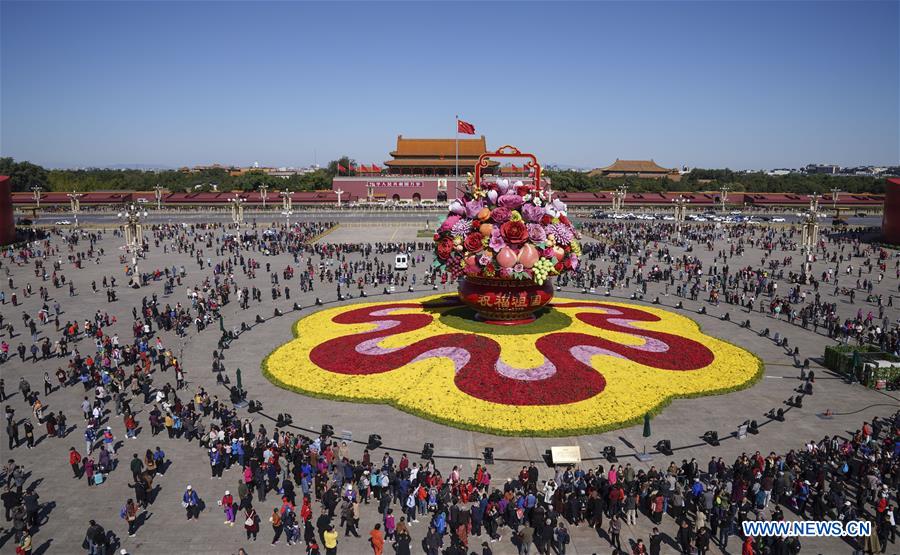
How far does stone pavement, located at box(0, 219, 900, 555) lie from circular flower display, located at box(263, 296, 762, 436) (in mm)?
717

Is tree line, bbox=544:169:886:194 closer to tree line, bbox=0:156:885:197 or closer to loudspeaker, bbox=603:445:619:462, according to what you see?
tree line, bbox=0:156:885:197

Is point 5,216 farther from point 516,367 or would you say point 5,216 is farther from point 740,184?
point 740,184

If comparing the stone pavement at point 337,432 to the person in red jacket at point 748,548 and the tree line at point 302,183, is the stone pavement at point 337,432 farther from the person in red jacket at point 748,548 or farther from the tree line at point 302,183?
the tree line at point 302,183

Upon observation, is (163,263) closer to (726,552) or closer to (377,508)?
(377,508)

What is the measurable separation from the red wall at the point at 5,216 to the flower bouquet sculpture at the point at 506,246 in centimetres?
6051

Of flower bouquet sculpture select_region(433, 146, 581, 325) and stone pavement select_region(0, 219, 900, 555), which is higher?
flower bouquet sculpture select_region(433, 146, 581, 325)

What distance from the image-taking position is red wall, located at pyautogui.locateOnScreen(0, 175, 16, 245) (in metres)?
63.1

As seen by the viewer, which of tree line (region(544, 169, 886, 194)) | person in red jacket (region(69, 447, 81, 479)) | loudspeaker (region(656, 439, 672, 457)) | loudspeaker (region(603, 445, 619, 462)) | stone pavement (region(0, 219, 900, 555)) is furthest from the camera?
tree line (region(544, 169, 886, 194))

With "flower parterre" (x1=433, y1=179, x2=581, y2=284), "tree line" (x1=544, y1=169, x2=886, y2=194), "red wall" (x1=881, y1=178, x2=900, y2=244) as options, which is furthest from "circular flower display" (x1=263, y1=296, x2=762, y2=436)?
"tree line" (x1=544, y1=169, x2=886, y2=194)

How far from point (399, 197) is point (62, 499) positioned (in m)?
97.7

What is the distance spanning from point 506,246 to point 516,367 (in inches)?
226

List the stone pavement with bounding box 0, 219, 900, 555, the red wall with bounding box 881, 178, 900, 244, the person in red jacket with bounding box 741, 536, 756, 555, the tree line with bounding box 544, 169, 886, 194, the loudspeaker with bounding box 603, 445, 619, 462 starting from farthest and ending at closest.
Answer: the tree line with bounding box 544, 169, 886, 194 < the red wall with bounding box 881, 178, 900, 244 < the loudspeaker with bounding box 603, 445, 619, 462 < the stone pavement with bounding box 0, 219, 900, 555 < the person in red jacket with bounding box 741, 536, 756, 555

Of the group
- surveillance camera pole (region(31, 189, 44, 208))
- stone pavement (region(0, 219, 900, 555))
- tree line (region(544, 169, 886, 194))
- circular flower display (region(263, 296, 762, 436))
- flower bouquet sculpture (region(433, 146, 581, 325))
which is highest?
tree line (region(544, 169, 886, 194))

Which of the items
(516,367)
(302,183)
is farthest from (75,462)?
(302,183)
